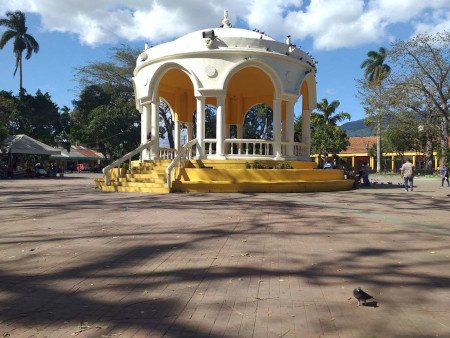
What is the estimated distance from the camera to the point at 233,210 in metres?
10.4

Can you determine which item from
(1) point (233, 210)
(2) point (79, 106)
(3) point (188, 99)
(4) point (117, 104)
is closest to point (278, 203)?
(1) point (233, 210)

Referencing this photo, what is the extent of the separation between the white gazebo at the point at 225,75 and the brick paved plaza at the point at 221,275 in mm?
8181

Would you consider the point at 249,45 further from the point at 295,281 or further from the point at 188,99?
the point at 295,281

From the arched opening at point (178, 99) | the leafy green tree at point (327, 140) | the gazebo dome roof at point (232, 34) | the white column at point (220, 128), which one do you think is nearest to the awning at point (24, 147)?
the arched opening at point (178, 99)

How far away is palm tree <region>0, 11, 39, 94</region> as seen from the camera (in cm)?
5434

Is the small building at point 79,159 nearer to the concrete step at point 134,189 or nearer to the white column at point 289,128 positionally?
the concrete step at point 134,189

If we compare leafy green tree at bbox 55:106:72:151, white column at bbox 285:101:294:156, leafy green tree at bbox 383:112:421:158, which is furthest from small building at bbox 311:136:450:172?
white column at bbox 285:101:294:156

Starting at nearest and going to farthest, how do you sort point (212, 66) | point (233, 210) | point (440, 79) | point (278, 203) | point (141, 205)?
point (233, 210) < point (141, 205) < point (278, 203) < point (212, 66) < point (440, 79)

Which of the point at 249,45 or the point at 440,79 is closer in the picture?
the point at 249,45

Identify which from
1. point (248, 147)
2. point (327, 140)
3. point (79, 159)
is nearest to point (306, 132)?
point (248, 147)

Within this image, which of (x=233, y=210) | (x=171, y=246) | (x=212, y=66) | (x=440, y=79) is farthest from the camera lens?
(x=440, y=79)

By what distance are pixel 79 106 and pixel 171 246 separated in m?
41.5

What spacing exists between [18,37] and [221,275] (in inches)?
2326

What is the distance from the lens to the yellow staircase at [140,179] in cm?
1564
